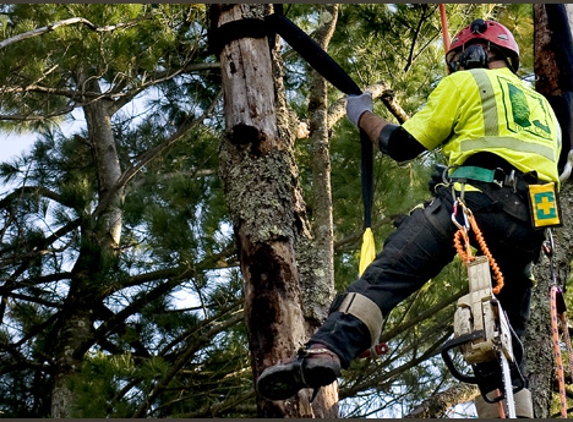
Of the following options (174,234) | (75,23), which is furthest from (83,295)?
(75,23)

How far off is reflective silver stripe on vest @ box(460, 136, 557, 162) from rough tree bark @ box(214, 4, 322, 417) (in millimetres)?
610

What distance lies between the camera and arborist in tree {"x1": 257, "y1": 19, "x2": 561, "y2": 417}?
3604 millimetres

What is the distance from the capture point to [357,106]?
4035 millimetres

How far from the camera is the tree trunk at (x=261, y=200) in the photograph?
11.4 feet

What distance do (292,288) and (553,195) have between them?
92cm

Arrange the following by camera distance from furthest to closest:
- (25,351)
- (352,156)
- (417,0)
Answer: (25,351)
(352,156)
(417,0)

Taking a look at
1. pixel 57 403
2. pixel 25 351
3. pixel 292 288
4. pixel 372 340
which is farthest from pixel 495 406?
pixel 25 351

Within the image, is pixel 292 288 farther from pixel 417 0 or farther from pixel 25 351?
pixel 25 351

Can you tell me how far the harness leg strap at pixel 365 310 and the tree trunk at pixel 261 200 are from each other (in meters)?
0.16

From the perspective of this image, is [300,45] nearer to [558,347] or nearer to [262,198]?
[262,198]

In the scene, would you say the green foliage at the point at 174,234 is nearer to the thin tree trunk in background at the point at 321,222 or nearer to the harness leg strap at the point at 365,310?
the thin tree trunk in background at the point at 321,222

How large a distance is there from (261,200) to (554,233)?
1508 millimetres

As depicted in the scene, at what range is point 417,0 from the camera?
6230mm

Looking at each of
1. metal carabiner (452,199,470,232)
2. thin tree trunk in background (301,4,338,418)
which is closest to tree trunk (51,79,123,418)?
thin tree trunk in background (301,4,338,418)
